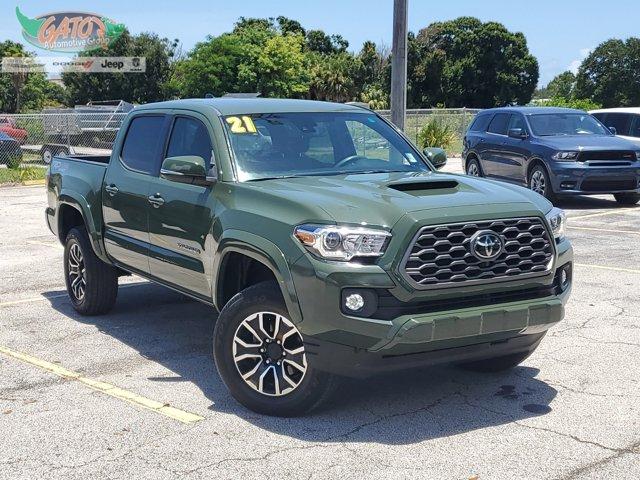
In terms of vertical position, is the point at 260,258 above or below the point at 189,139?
below

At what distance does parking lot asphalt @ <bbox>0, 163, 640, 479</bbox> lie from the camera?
14.7 feet

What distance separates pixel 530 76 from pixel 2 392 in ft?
259

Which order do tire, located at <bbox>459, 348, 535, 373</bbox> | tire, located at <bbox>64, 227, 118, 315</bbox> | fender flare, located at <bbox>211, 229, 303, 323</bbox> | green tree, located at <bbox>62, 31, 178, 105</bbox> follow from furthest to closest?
green tree, located at <bbox>62, 31, 178, 105</bbox> → tire, located at <bbox>64, 227, 118, 315</bbox> → tire, located at <bbox>459, 348, 535, 373</bbox> → fender flare, located at <bbox>211, 229, 303, 323</bbox>

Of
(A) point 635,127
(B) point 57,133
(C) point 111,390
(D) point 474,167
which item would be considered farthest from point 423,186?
(B) point 57,133

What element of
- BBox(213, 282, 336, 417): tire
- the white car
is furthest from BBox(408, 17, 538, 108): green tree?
BBox(213, 282, 336, 417): tire

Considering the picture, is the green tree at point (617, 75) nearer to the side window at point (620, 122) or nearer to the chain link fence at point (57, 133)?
the chain link fence at point (57, 133)

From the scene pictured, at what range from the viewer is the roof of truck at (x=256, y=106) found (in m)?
6.31

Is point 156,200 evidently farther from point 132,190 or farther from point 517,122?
point 517,122

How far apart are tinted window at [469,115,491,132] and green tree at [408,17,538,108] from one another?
192 ft

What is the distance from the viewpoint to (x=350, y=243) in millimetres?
4758

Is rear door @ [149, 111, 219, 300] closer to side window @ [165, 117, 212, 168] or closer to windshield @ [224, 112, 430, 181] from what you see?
side window @ [165, 117, 212, 168]

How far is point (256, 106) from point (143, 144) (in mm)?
1117

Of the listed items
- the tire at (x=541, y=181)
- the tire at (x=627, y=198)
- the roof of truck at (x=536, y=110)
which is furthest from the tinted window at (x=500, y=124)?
the tire at (x=627, y=198)

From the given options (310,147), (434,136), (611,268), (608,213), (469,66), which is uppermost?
(469,66)
